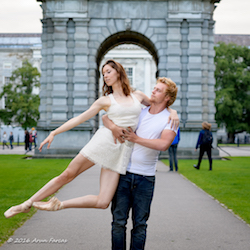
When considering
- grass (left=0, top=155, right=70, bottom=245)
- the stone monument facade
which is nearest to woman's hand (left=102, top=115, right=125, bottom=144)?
grass (left=0, top=155, right=70, bottom=245)

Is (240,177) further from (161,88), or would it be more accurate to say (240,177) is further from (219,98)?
(219,98)

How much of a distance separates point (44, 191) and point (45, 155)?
16.7 meters

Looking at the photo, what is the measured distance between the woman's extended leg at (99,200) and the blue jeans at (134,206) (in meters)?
0.12

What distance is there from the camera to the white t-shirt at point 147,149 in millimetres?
4148

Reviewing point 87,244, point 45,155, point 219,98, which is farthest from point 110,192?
point 219,98

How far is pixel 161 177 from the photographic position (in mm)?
12641

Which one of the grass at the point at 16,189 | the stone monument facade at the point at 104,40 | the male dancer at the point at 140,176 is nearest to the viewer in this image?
the male dancer at the point at 140,176

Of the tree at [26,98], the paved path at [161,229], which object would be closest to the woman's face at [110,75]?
the paved path at [161,229]

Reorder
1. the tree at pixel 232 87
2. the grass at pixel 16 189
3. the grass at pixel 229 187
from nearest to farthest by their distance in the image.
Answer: the grass at pixel 16 189, the grass at pixel 229 187, the tree at pixel 232 87

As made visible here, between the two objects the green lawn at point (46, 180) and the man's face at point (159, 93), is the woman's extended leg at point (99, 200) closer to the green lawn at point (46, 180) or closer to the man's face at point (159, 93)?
the man's face at point (159, 93)

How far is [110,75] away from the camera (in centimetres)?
429

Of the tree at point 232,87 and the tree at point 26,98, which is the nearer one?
the tree at point 232,87

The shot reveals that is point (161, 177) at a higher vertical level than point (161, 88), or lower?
lower

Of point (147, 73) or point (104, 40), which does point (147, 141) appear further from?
point (147, 73)
